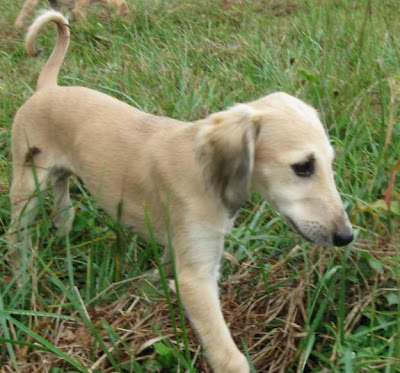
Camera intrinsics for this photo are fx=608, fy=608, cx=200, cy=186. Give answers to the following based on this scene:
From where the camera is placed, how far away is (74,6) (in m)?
7.19

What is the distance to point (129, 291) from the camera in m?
2.75

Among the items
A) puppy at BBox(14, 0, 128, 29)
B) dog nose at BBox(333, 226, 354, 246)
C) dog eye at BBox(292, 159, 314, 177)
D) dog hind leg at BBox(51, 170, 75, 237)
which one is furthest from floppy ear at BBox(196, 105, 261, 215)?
puppy at BBox(14, 0, 128, 29)

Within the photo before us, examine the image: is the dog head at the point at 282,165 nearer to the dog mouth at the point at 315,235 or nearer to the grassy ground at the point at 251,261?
the dog mouth at the point at 315,235

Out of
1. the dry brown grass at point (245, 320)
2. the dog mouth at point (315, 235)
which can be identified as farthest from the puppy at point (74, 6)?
the dog mouth at point (315, 235)

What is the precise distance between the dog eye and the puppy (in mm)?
4650

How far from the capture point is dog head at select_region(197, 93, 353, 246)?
2256 mm

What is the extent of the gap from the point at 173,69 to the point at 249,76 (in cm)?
62

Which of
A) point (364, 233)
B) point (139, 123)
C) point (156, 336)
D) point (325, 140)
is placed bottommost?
point (156, 336)

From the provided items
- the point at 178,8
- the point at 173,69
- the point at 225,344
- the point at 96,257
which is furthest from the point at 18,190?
the point at 178,8

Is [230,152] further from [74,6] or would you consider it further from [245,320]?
[74,6]

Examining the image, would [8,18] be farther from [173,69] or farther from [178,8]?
[173,69]

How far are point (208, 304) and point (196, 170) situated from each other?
54 centimetres

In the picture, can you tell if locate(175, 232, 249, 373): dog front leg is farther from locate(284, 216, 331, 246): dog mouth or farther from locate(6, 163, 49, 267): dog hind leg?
locate(6, 163, 49, 267): dog hind leg

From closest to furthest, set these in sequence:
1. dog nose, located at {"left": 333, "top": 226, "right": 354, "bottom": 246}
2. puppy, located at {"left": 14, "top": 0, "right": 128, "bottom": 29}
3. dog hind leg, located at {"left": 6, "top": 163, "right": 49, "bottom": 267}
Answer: dog nose, located at {"left": 333, "top": 226, "right": 354, "bottom": 246}, dog hind leg, located at {"left": 6, "top": 163, "right": 49, "bottom": 267}, puppy, located at {"left": 14, "top": 0, "right": 128, "bottom": 29}
